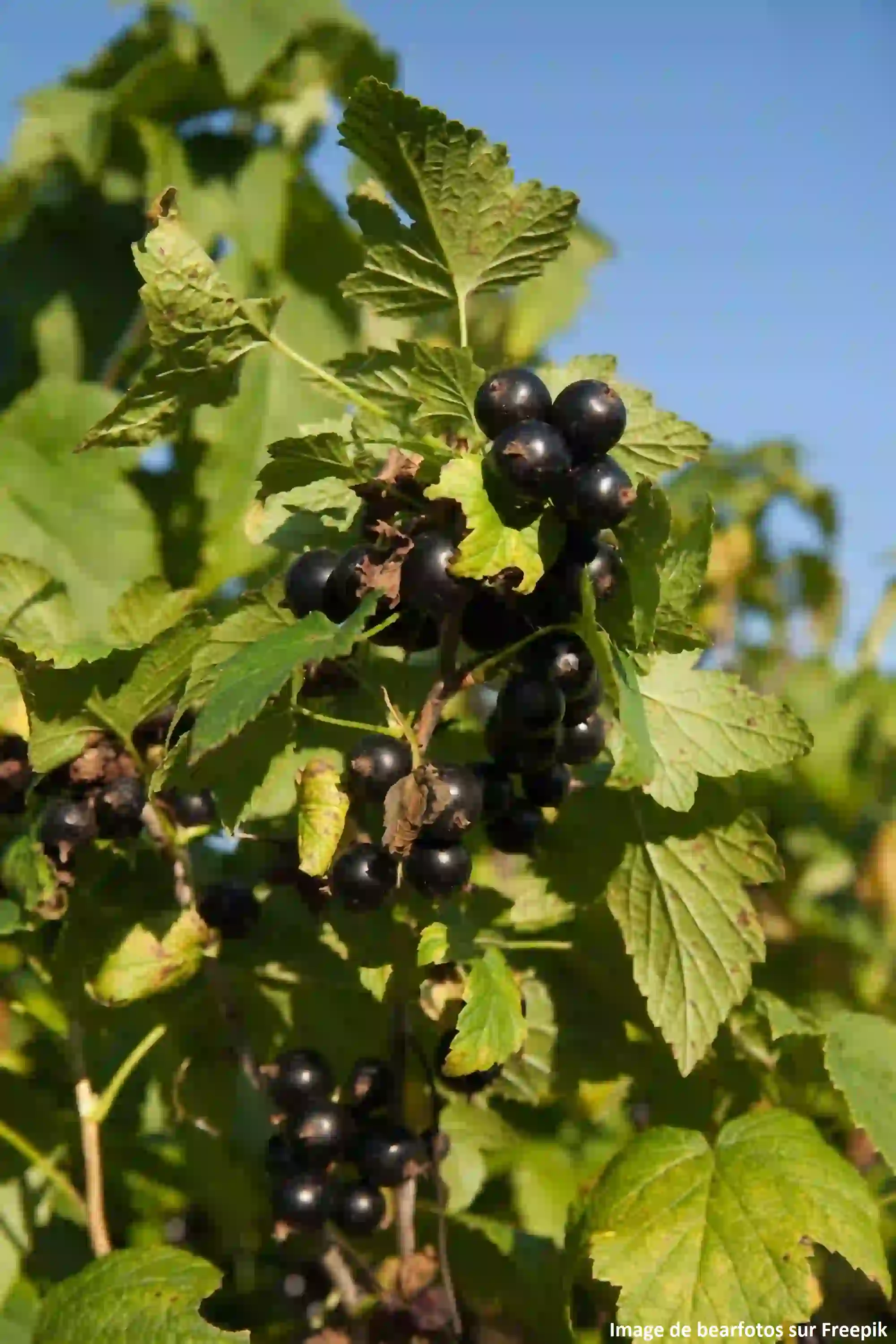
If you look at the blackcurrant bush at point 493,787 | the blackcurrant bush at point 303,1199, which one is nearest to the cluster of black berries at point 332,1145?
the blackcurrant bush at point 303,1199

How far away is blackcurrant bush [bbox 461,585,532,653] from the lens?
41.1 inches

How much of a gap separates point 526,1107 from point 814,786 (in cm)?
238

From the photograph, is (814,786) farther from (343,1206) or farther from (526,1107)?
(343,1206)

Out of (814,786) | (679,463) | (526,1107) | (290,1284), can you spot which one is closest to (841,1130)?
(526,1107)

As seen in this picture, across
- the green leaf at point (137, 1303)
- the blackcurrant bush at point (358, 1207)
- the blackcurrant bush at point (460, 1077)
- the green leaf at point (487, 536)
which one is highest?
the green leaf at point (487, 536)

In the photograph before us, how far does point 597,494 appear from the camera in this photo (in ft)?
3.16

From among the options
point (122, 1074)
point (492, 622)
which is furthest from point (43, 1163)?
point (492, 622)

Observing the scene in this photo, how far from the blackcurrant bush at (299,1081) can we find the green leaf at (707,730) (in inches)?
17.0

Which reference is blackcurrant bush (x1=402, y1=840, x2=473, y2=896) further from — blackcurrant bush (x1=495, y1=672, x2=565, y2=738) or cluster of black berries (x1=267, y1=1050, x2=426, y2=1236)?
cluster of black berries (x1=267, y1=1050, x2=426, y2=1236)

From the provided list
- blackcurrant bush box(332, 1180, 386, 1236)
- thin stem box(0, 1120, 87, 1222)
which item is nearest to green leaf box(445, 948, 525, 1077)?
blackcurrant bush box(332, 1180, 386, 1236)

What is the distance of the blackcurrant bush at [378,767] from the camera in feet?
3.39

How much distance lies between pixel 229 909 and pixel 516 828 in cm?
30

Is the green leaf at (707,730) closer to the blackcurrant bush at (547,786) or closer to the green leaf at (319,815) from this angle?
the blackcurrant bush at (547,786)

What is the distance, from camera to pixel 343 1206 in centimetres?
124
